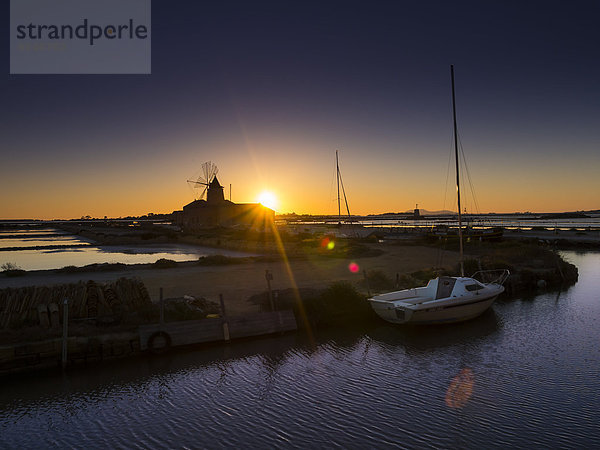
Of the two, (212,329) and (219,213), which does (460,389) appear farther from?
(219,213)

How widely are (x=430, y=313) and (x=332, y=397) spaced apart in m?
8.58

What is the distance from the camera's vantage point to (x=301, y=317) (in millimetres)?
20109

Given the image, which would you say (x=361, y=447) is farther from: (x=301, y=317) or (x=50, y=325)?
(x=50, y=325)

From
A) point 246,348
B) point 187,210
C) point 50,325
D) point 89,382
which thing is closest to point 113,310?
point 50,325

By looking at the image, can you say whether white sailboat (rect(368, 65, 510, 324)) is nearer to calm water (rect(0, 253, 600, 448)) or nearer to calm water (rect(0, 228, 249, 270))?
calm water (rect(0, 253, 600, 448))

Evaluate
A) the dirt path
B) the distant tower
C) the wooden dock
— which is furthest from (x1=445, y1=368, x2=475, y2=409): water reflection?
the distant tower

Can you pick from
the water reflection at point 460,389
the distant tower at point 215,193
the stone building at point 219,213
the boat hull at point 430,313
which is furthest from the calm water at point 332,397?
the distant tower at point 215,193

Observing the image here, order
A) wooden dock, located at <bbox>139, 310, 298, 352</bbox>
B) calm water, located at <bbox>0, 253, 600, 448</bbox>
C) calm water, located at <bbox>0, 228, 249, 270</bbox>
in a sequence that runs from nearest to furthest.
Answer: calm water, located at <bbox>0, 253, 600, 448</bbox>
wooden dock, located at <bbox>139, 310, 298, 352</bbox>
calm water, located at <bbox>0, 228, 249, 270</bbox>

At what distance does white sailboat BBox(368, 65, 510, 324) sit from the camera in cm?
1919

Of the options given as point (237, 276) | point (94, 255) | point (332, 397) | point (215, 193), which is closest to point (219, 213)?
point (215, 193)

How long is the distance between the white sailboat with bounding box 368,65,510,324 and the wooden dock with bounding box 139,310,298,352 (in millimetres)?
4908

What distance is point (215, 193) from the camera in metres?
119

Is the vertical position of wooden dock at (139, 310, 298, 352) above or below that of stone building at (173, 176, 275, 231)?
below

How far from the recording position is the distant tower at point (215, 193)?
11738 centimetres
